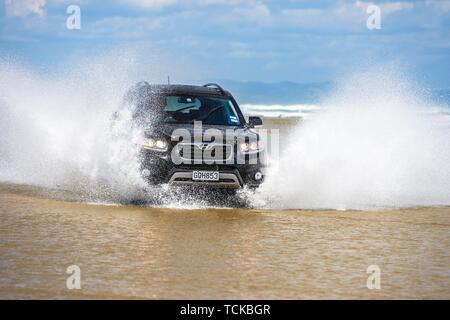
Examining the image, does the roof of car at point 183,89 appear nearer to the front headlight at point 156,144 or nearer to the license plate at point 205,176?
the front headlight at point 156,144

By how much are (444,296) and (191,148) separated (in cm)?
601

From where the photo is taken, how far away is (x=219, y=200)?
1354 centimetres

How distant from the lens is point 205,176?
12.8 meters

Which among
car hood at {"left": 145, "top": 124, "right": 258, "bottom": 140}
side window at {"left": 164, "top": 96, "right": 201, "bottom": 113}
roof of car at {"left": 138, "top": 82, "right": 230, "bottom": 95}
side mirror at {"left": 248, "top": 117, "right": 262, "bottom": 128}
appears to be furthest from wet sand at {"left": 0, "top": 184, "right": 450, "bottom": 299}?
roof of car at {"left": 138, "top": 82, "right": 230, "bottom": 95}

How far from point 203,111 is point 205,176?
80.8 inches

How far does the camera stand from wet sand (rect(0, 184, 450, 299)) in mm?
7570

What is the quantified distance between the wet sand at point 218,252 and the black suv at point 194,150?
503 mm

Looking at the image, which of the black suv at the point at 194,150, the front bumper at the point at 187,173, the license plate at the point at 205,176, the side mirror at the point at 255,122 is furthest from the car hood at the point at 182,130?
the side mirror at the point at 255,122

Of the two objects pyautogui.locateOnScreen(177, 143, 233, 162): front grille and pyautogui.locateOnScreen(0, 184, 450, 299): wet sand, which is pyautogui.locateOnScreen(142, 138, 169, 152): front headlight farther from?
pyautogui.locateOnScreen(0, 184, 450, 299): wet sand

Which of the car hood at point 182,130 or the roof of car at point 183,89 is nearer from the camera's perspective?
the car hood at point 182,130

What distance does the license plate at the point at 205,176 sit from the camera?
1273 centimetres

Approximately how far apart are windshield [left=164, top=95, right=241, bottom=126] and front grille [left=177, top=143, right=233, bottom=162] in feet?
3.38

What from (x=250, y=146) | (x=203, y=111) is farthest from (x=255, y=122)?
(x=250, y=146)

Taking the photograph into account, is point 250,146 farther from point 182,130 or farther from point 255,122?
point 255,122
